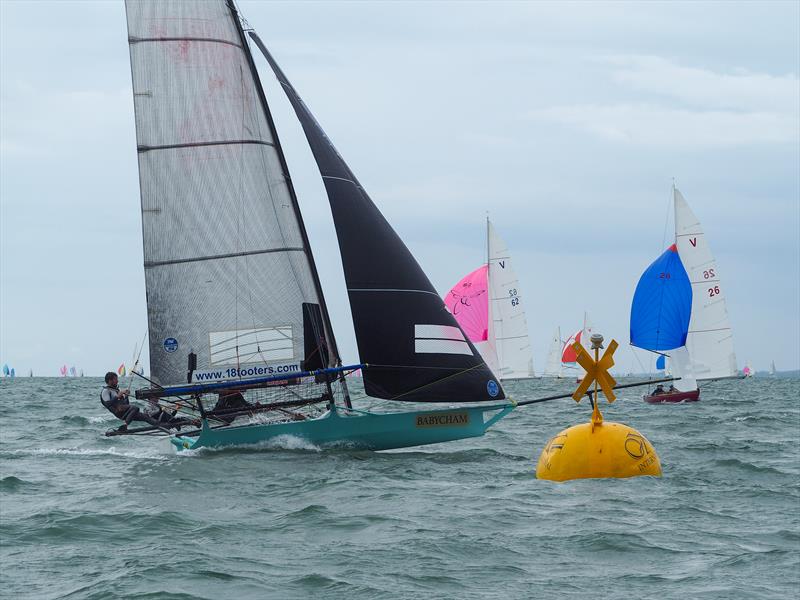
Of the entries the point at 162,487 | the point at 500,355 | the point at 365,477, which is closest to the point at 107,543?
the point at 162,487

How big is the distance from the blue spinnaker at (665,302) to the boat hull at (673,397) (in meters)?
2.39

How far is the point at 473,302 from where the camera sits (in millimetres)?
50094

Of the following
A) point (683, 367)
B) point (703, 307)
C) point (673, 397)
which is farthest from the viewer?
point (703, 307)

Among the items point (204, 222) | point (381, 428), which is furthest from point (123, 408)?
point (381, 428)

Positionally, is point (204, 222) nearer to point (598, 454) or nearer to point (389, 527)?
point (598, 454)

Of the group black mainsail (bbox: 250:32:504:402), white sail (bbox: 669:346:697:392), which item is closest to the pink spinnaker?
white sail (bbox: 669:346:697:392)

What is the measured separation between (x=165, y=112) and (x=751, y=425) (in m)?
15.7

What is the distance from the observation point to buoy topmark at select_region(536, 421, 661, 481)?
12523 millimetres

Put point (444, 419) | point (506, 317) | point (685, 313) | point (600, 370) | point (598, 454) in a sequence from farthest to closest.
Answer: point (506, 317) < point (685, 313) < point (444, 419) < point (598, 454) < point (600, 370)

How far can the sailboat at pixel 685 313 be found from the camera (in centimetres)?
3762

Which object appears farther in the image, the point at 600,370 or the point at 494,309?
the point at 494,309

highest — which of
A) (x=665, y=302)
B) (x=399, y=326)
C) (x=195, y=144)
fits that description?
(x=195, y=144)

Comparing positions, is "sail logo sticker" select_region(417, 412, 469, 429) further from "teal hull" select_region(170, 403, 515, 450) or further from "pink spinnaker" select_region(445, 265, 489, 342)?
"pink spinnaker" select_region(445, 265, 489, 342)

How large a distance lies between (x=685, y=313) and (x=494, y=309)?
1472cm
